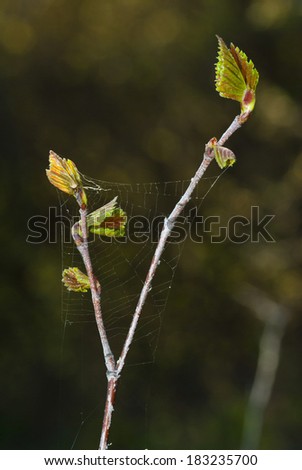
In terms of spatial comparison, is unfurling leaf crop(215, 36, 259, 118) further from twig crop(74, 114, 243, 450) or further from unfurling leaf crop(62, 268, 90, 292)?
unfurling leaf crop(62, 268, 90, 292)

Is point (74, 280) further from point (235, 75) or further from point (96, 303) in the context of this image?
point (235, 75)

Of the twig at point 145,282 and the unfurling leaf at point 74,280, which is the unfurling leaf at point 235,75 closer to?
the twig at point 145,282

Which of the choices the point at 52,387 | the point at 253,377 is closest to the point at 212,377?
the point at 253,377

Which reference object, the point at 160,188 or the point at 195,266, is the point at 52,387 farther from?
the point at 160,188

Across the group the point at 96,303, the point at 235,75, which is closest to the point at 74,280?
the point at 96,303
